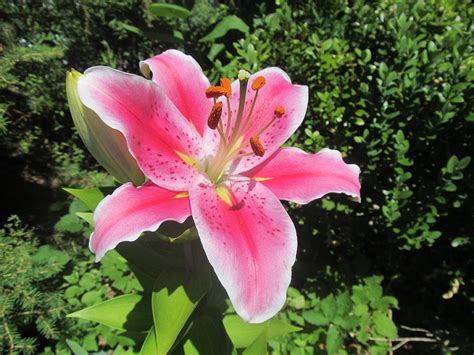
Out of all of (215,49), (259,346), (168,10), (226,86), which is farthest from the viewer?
(215,49)

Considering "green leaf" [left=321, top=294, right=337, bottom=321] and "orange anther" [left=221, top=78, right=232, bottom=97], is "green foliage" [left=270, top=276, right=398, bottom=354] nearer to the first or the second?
"green leaf" [left=321, top=294, right=337, bottom=321]

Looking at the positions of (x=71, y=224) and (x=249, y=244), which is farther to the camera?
(x=71, y=224)

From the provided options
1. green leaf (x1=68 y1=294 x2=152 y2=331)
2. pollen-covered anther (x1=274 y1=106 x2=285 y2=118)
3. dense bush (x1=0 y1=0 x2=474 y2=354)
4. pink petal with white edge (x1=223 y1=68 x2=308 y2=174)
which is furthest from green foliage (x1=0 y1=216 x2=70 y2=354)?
pollen-covered anther (x1=274 y1=106 x2=285 y2=118)

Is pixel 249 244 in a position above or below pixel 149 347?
above

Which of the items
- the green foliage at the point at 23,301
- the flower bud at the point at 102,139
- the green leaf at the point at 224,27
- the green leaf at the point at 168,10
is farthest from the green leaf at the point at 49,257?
the green leaf at the point at 224,27

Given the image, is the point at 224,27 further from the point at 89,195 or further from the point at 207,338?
the point at 207,338

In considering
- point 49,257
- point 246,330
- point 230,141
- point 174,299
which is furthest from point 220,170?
point 49,257

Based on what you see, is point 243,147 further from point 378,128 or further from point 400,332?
point 400,332
